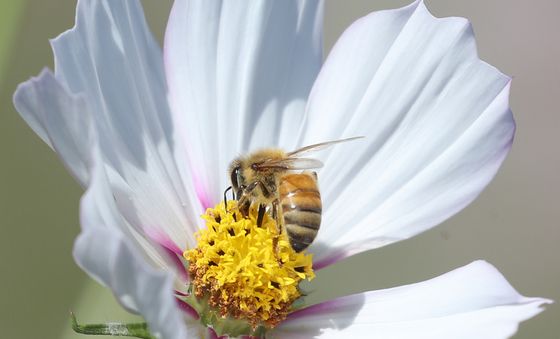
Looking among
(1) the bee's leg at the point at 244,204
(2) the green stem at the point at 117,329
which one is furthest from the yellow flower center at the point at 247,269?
(2) the green stem at the point at 117,329

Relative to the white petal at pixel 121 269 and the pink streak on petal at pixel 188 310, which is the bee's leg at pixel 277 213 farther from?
the white petal at pixel 121 269

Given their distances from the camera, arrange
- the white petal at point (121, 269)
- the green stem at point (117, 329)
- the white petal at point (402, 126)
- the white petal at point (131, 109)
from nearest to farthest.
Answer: the white petal at point (121, 269)
the green stem at point (117, 329)
the white petal at point (131, 109)
the white petal at point (402, 126)

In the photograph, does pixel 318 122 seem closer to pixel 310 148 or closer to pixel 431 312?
pixel 310 148

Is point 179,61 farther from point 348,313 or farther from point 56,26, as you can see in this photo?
point 56,26

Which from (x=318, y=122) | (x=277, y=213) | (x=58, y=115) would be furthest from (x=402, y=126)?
(x=58, y=115)

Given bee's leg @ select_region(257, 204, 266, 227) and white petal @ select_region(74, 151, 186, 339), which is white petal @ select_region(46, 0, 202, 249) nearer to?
bee's leg @ select_region(257, 204, 266, 227)

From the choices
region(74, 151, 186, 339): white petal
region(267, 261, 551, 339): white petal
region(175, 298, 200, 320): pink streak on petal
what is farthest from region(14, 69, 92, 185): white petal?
region(267, 261, 551, 339): white petal

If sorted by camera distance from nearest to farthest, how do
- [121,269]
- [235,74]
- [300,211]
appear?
[121,269] < [300,211] < [235,74]
